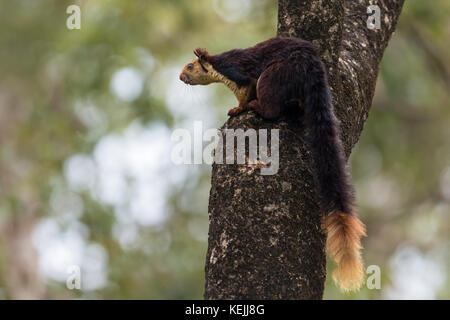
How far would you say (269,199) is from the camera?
6.70 feet

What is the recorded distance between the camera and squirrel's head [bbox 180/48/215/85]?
120 inches

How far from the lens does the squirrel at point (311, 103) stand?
202cm

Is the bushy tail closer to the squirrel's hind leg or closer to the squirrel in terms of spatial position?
the squirrel

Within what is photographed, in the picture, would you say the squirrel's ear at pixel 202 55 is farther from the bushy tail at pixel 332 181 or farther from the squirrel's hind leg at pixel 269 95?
the bushy tail at pixel 332 181

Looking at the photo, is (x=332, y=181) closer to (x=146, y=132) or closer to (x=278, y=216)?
(x=278, y=216)

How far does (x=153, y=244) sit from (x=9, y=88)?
4.37 metres

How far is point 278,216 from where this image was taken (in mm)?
2004

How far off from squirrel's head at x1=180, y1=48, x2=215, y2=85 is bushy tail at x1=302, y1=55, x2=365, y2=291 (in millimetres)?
760

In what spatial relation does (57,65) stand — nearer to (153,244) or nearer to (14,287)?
(153,244)

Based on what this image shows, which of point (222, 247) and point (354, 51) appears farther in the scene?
point (354, 51)

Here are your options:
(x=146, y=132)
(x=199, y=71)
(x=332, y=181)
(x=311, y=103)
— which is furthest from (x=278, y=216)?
(x=146, y=132)

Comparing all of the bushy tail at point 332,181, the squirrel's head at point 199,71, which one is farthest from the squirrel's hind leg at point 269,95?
the squirrel's head at point 199,71
